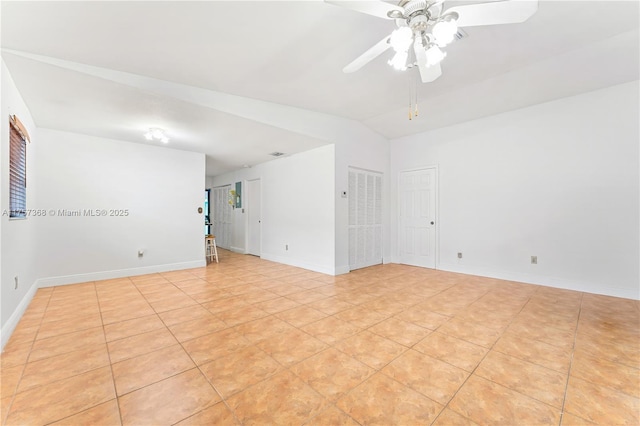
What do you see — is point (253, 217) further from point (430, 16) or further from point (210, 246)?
point (430, 16)

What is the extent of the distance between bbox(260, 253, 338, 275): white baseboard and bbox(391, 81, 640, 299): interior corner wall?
2.29m

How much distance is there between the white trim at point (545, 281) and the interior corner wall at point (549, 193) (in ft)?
0.04

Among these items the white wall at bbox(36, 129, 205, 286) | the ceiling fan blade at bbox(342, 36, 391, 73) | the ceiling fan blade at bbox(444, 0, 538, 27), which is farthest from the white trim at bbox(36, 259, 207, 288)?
the ceiling fan blade at bbox(444, 0, 538, 27)

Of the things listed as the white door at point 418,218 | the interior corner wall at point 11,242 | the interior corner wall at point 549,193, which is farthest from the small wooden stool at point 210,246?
the interior corner wall at point 549,193

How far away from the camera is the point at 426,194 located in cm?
543

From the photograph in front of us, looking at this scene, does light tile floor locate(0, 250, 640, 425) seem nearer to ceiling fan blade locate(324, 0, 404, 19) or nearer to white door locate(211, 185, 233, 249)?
ceiling fan blade locate(324, 0, 404, 19)

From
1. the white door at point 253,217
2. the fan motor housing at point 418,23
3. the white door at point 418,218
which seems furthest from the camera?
the white door at point 253,217

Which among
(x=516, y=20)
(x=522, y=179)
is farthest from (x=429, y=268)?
(x=516, y=20)

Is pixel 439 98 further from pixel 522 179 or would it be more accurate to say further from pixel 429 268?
pixel 429 268

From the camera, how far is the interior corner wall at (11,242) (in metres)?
2.30

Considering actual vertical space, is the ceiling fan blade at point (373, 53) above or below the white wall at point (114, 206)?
above

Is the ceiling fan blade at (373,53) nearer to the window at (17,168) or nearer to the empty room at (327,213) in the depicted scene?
the empty room at (327,213)

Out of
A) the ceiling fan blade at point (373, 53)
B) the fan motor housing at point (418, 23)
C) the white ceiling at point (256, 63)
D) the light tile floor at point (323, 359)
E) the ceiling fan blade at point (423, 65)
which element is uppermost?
the white ceiling at point (256, 63)

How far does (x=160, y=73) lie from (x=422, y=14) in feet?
8.51
